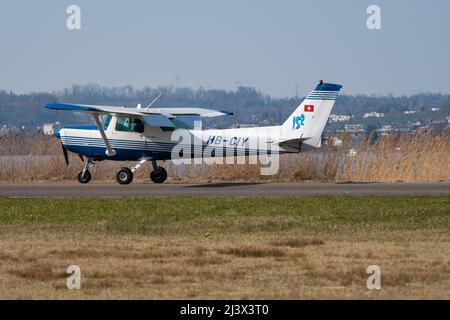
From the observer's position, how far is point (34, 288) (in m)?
11.5

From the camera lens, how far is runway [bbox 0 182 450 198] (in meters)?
24.2

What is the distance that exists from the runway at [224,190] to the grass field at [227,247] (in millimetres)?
2582

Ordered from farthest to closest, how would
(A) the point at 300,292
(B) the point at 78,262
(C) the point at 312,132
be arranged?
1. (C) the point at 312,132
2. (B) the point at 78,262
3. (A) the point at 300,292

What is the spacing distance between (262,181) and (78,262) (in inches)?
705

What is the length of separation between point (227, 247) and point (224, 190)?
11416 mm

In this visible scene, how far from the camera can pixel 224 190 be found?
84.9 feet

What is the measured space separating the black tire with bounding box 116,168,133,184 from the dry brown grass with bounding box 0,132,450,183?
110 inches

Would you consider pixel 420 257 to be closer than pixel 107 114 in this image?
Yes

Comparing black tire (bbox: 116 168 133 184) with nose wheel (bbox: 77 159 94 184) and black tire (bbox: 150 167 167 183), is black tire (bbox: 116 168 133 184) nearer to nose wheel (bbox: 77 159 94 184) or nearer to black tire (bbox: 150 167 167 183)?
nose wheel (bbox: 77 159 94 184)

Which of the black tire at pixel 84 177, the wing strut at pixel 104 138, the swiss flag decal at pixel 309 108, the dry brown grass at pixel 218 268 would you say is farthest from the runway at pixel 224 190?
the dry brown grass at pixel 218 268

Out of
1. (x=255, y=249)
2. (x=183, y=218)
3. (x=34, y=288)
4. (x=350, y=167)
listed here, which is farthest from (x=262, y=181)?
(x=34, y=288)

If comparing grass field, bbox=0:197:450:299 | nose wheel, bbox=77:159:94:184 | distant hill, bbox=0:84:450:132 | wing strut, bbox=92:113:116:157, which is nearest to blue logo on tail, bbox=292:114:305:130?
wing strut, bbox=92:113:116:157

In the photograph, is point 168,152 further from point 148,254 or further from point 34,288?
point 34,288
